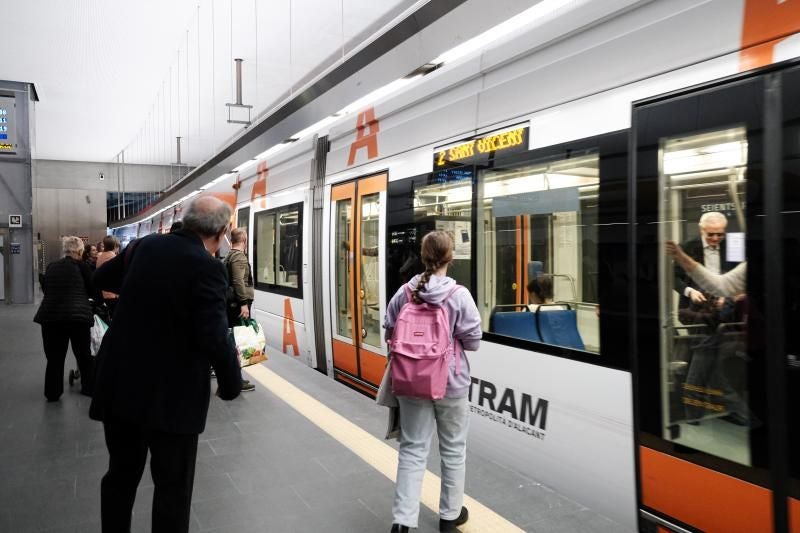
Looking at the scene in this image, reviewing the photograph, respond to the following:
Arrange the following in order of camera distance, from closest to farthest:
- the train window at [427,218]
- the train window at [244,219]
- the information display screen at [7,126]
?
1. the train window at [427,218]
2. the train window at [244,219]
3. the information display screen at [7,126]

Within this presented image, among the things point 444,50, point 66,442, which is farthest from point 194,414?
point 66,442

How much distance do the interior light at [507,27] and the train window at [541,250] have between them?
73cm

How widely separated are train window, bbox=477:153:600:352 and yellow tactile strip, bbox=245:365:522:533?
987mm

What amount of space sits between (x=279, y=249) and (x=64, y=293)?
283cm

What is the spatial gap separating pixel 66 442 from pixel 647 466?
154 inches

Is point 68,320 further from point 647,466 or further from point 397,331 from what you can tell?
point 647,466

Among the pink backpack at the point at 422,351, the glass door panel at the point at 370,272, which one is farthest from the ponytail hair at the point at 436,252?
the glass door panel at the point at 370,272

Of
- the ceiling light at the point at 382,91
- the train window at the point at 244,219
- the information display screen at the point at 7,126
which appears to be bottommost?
the train window at the point at 244,219

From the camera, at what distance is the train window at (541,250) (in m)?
3.01

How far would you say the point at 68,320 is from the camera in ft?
17.6

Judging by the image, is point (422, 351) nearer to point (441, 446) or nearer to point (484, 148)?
point (441, 446)

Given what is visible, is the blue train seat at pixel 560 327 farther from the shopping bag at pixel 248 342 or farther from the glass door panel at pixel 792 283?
the shopping bag at pixel 248 342

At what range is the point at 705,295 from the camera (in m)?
2.45

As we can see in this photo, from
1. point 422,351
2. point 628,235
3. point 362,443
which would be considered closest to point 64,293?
point 362,443
